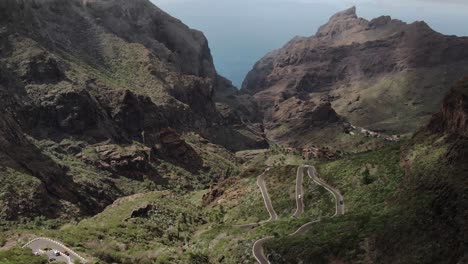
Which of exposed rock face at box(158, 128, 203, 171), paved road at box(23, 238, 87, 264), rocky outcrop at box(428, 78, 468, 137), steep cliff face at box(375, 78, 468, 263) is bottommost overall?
exposed rock face at box(158, 128, 203, 171)

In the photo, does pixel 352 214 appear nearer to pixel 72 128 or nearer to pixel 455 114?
pixel 455 114

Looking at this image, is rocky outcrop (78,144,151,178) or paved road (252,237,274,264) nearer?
paved road (252,237,274,264)

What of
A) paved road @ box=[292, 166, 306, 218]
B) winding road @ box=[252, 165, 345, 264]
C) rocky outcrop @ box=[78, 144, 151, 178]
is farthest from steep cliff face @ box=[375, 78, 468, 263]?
rocky outcrop @ box=[78, 144, 151, 178]

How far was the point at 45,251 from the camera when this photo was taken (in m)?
62.6

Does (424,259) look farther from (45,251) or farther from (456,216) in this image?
(45,251)

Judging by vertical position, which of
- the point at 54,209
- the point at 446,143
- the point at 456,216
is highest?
the point at 446,143

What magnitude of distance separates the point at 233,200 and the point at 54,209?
33.9 m

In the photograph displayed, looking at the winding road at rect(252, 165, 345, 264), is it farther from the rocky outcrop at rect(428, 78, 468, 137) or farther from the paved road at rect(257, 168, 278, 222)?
the rocky outcrop at rect(428, 78, 468, 137)

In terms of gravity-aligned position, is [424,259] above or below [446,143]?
below

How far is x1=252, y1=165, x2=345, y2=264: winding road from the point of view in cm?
7200

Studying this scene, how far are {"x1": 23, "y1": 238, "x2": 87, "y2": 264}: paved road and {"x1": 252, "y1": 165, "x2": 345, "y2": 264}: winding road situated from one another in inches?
816

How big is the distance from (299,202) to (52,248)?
43.5 m

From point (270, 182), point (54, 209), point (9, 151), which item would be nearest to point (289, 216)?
point (270, 182)

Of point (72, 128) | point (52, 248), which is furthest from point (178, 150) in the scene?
point (52, 248)
